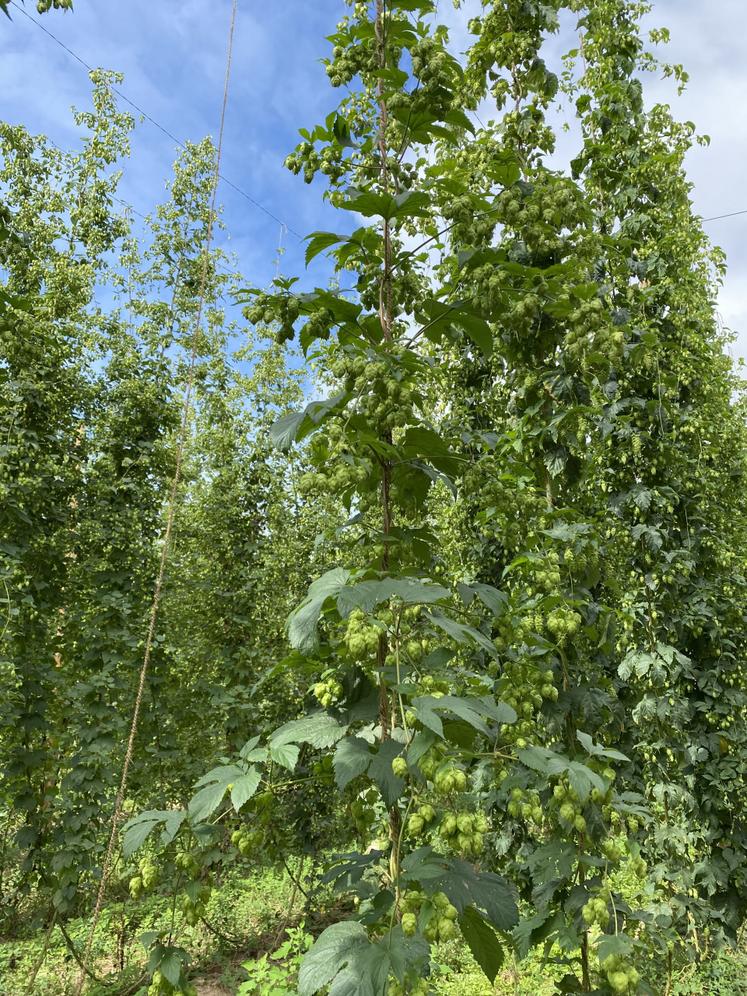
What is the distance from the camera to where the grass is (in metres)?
3.32

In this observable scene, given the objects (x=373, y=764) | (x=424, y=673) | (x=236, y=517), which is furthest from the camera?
(x=236, y=517)

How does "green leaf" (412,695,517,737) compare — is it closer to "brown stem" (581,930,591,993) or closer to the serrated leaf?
the serrated leaf

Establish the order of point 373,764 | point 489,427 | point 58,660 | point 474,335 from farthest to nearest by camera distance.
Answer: point 58,660, point 489,427, point 474,335, point 373,764

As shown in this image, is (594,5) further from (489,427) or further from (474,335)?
(474,335)

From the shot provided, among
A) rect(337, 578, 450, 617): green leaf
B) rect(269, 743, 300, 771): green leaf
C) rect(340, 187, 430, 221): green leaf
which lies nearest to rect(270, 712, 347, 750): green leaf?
rect(269, 743, 300, 771): green leaf

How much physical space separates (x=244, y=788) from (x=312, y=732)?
0.14 meters

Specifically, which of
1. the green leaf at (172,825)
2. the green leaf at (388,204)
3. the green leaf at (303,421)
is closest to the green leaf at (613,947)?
the green leaf at (172,825)

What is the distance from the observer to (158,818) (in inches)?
39.5

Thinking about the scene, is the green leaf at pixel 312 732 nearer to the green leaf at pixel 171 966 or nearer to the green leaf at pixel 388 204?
the green leaf at pixel 171 966

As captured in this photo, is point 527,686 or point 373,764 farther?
point 527,686

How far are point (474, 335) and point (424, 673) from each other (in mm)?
683

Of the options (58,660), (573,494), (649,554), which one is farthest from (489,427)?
(58,660)

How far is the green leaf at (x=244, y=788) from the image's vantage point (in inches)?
35.4

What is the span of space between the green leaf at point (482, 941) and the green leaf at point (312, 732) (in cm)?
33
